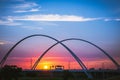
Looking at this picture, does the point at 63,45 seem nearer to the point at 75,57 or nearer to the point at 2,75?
the point at 75,57

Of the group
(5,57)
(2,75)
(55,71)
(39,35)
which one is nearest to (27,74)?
(55,71)

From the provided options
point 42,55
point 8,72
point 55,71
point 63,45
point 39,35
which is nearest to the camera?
point 8,72

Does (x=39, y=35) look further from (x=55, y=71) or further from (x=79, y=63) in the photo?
(x=55, y=71)

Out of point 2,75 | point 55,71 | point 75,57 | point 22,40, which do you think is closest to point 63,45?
point 75,57

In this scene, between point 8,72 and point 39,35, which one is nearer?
point 8,72

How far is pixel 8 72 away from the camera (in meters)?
83.5

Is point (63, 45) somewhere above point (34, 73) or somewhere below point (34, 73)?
above

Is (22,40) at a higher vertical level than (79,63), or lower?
higher

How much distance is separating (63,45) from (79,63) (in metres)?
12.1

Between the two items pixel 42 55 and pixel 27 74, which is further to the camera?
pixel 27 74

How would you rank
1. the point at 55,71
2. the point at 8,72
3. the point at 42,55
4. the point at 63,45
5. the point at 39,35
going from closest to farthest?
the point at 8,72 → the point at 39,35 → the point at 63,45 → the point at 42,55 → the point at 55,71

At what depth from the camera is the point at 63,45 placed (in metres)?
169

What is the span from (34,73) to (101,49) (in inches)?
1839

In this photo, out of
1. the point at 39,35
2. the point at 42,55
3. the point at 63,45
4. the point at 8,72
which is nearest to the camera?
the point at 8,72
